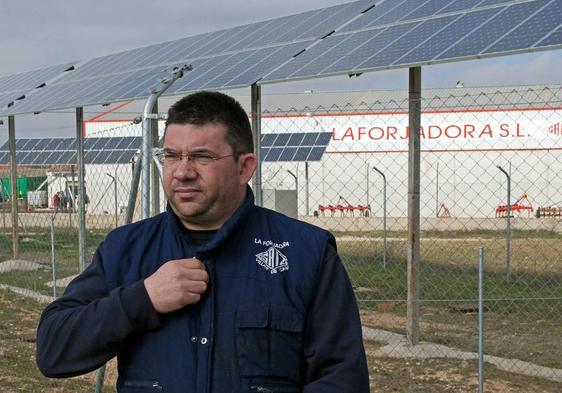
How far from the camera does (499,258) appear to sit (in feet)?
53.9

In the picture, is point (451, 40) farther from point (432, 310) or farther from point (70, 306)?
point (70, 306)

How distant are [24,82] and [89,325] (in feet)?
52.2

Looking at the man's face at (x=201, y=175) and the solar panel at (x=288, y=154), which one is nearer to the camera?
the man's face at (x=201, y=175)

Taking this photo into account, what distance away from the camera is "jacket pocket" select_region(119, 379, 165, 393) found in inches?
81.7

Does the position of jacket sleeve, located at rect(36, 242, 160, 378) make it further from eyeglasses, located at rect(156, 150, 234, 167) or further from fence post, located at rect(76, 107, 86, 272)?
fence post, located at rect(76, 107, 86, 272)

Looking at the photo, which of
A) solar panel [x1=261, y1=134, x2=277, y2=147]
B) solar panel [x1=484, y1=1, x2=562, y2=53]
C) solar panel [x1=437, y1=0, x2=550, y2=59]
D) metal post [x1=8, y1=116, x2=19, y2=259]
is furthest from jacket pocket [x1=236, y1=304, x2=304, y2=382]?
solar panel [x1=261, y1=134, x2=277, y2=147]

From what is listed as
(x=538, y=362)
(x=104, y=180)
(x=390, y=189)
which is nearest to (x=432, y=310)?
(x=538, y=362)

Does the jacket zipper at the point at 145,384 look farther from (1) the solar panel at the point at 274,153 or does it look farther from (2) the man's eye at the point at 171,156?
(1) the solar panel at the point at 274,153

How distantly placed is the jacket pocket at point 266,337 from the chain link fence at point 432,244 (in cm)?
423

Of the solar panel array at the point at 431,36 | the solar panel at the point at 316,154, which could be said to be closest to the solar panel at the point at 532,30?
the solar panel array at the point at 431,36

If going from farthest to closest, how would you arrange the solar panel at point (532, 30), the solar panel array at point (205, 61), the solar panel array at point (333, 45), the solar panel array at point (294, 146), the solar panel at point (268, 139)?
the solar panel at point (268, 139)
the solar panel array at point (294, 146)
the solar panel array at point (205, 61)
the solar panel array at point (333, 45)
the solar panel at point (532, 30)

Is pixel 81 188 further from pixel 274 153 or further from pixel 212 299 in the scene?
pixel 274 153

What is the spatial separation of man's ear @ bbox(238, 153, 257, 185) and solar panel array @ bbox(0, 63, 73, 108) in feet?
44.5

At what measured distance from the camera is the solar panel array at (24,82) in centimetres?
1548
